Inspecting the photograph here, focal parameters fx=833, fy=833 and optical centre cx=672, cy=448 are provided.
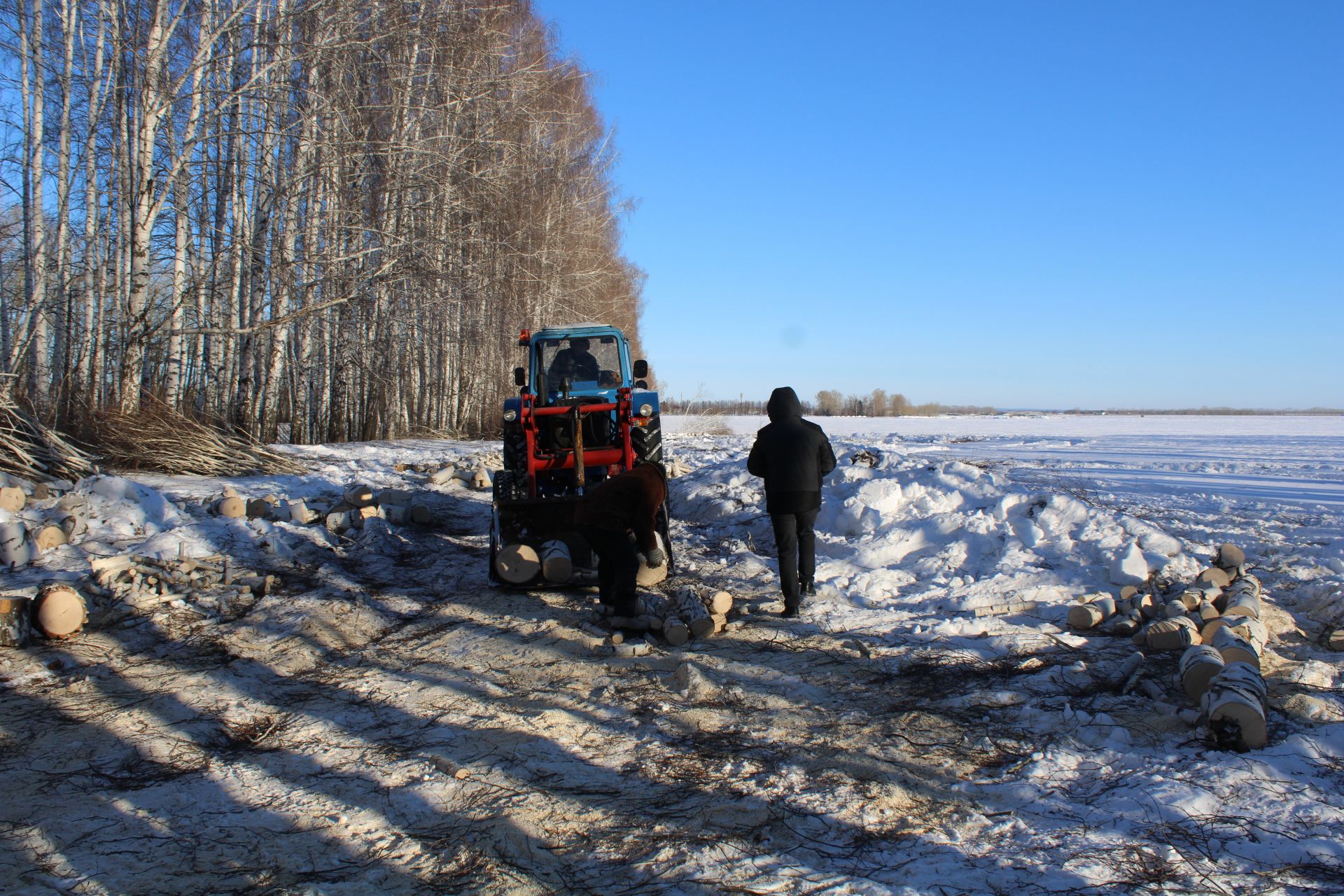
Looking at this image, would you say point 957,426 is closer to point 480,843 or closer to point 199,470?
point 199,470

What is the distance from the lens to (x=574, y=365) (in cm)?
975

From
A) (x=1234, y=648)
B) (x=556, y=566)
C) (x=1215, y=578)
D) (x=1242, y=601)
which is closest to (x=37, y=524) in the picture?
(x=556, y=566)

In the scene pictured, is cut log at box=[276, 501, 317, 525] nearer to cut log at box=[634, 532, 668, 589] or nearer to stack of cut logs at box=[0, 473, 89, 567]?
stack of cut logs at box=[0, 473, 89, 567]

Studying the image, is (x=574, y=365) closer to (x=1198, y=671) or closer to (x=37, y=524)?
(x=37, y=524)

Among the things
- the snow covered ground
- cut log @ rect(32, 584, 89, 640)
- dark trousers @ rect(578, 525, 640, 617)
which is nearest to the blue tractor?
the snow covered ground

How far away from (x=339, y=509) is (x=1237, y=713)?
792cm

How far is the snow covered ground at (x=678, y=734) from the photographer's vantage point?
2.98 m

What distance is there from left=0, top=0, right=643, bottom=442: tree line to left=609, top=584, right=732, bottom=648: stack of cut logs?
277 inches

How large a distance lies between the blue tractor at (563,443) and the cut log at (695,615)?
1.30 m

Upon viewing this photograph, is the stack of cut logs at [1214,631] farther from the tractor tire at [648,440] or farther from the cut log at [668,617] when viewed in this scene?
the tractor tire at [648,440]

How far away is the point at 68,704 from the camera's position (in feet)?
14.9

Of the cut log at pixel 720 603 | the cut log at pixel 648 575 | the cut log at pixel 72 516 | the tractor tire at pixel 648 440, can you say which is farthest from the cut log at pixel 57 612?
the tractor tire at pixel 648 440

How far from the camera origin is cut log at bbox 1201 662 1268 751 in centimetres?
364

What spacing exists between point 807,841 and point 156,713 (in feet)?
11.6
